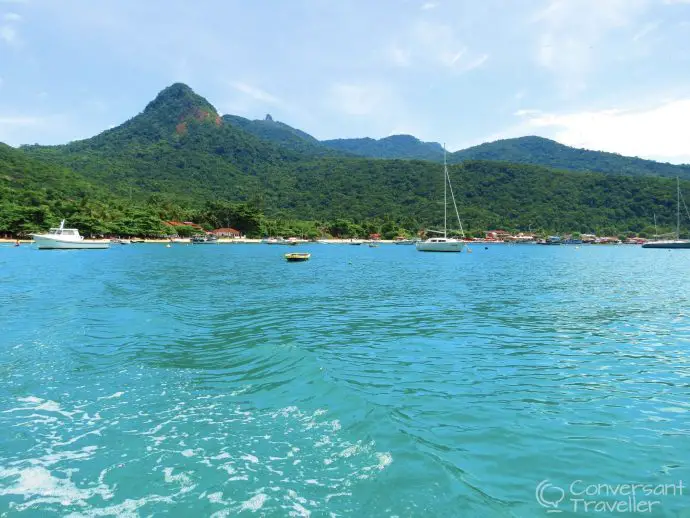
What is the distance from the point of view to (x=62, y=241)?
98188 mm

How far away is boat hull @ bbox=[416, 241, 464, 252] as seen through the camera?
103938mm

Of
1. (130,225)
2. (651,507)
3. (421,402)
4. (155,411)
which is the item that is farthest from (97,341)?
(130,225)

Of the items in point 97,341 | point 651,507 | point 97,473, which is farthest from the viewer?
point 97,341

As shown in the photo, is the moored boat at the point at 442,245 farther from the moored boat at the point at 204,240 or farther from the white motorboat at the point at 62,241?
the moored boat at the point at 204,240

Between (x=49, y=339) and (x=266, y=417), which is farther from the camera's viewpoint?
(x=49, y=339)

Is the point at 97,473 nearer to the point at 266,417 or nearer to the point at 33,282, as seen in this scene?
the point at 266,417

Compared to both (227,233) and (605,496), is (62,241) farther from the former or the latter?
(605,496)

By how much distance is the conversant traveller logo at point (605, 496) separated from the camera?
650 cm

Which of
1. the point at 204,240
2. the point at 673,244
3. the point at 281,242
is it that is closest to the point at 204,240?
the point at 204,240

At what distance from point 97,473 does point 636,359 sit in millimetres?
15779

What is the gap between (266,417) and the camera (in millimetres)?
9648

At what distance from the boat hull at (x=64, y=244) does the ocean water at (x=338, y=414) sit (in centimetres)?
8995

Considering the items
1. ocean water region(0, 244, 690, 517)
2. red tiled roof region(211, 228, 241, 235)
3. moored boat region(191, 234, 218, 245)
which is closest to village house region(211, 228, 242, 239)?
red tiled roof region(211, 228, 241, 235)

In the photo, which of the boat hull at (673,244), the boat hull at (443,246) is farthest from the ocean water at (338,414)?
the boat hull at (673,244)
